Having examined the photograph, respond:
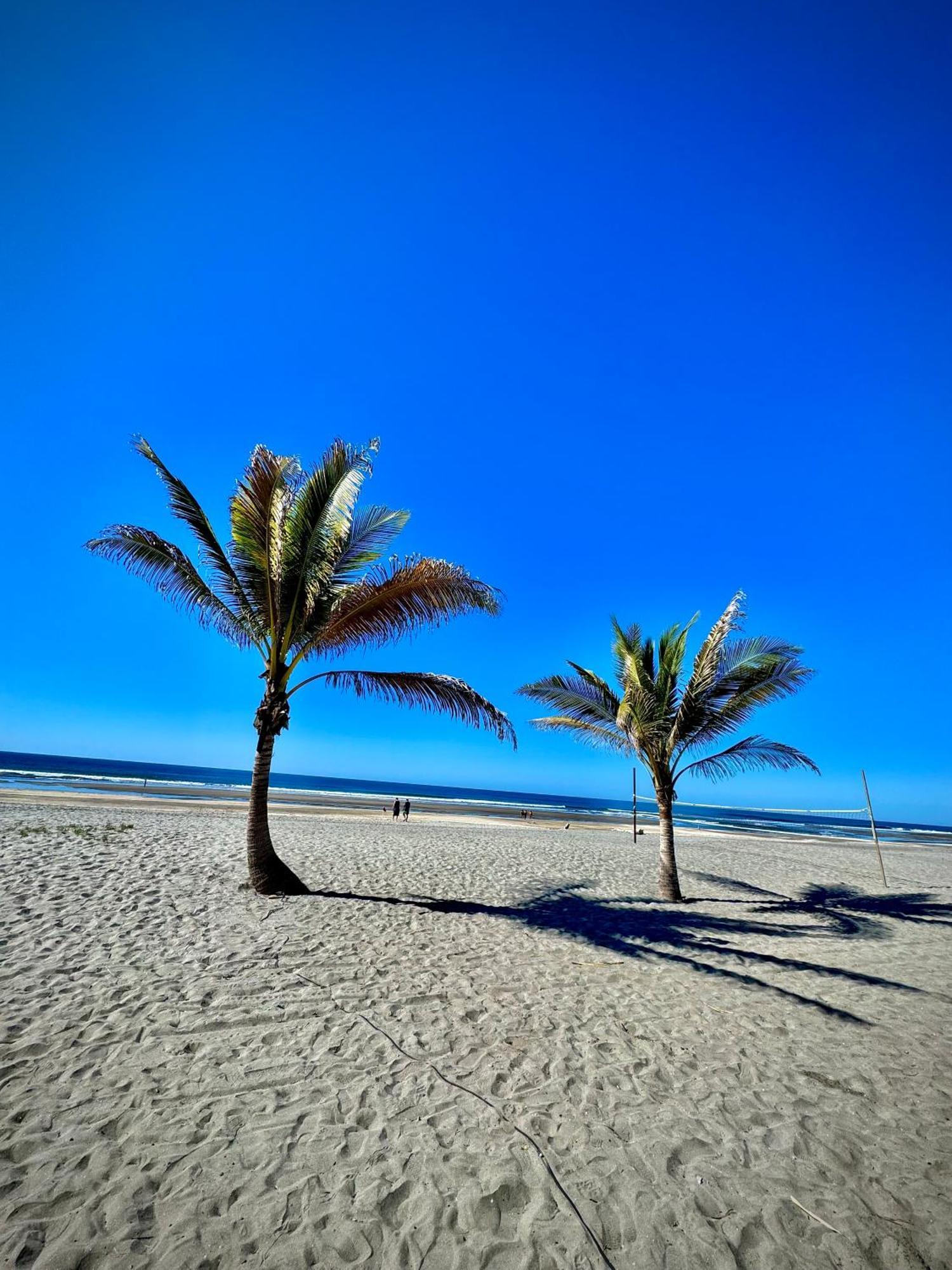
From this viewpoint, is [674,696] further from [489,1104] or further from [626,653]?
[489,1104]

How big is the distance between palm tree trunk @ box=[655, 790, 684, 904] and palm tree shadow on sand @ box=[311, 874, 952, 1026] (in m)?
0.47

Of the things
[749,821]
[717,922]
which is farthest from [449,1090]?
[749,821]

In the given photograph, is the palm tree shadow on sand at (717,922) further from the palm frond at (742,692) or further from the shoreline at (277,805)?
the shoreline at (277,805)

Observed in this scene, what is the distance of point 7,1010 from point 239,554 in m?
6.55

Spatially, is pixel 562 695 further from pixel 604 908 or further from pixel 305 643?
pixel 305 643

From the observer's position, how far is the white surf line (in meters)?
2.66

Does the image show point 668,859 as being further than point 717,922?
Yes

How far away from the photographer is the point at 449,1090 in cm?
373

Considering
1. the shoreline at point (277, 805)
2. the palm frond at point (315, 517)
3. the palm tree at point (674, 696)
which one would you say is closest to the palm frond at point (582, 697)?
the palm tree at point (674, 696)

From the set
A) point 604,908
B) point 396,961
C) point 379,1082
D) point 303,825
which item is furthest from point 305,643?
point 303,825

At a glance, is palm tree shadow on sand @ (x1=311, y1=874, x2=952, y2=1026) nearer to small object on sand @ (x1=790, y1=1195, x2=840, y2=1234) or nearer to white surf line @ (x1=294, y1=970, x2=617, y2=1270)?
small object on sand @ (x1=790, y1=1195, x2=840, y2=1234)

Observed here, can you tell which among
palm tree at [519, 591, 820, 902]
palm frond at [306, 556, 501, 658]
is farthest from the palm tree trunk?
palm frond at [306, 556, 501, 658]

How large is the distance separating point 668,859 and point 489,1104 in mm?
8440

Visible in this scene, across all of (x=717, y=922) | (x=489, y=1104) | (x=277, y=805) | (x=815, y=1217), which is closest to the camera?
(x=815, y=1217)
